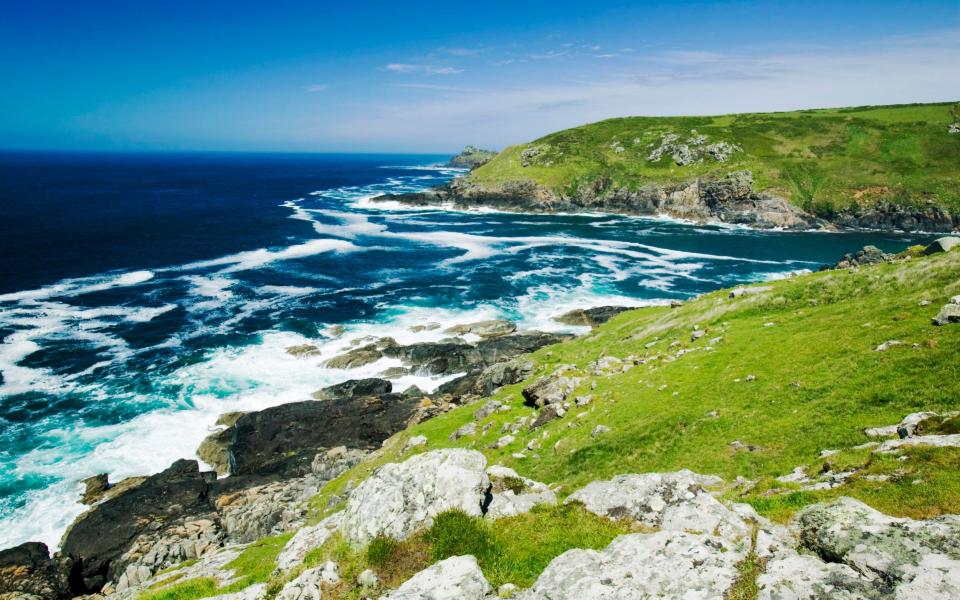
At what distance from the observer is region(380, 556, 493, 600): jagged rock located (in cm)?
1020

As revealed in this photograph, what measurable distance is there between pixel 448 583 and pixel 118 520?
1237 inches

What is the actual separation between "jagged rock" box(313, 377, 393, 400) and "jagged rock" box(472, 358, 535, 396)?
398 inches

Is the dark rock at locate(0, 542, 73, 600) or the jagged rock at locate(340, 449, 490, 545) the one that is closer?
the jagged rock at locate(340, 449, 490, 545)

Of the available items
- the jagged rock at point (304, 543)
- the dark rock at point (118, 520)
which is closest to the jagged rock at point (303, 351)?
→ the dark rock at point (118, 520)

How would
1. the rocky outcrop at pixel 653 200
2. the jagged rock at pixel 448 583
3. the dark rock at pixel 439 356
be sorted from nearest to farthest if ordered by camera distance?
the jagged rock at pixel 448 583
the dark rock at pixel 439 356
the rocky outcrop at pixel 653 200

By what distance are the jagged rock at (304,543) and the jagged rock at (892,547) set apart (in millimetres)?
12441

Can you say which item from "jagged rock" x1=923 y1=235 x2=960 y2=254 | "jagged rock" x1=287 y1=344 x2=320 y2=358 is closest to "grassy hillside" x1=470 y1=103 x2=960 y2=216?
"jagged rock" x1=923 y1=235 x2=960 y2=254

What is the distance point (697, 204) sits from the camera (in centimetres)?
16050

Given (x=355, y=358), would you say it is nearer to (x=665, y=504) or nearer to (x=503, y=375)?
(x=503, y=375)

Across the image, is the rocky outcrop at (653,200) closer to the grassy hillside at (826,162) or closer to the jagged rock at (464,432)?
the grassy hillside at (826,162)

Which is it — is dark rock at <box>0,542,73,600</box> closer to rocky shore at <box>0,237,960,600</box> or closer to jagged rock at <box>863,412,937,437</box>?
rocky shore at <box>0,237,960,600</box>

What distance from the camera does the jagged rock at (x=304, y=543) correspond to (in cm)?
1402

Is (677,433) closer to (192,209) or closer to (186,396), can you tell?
(186,396)

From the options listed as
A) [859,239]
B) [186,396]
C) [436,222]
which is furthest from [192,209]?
[859,239]
